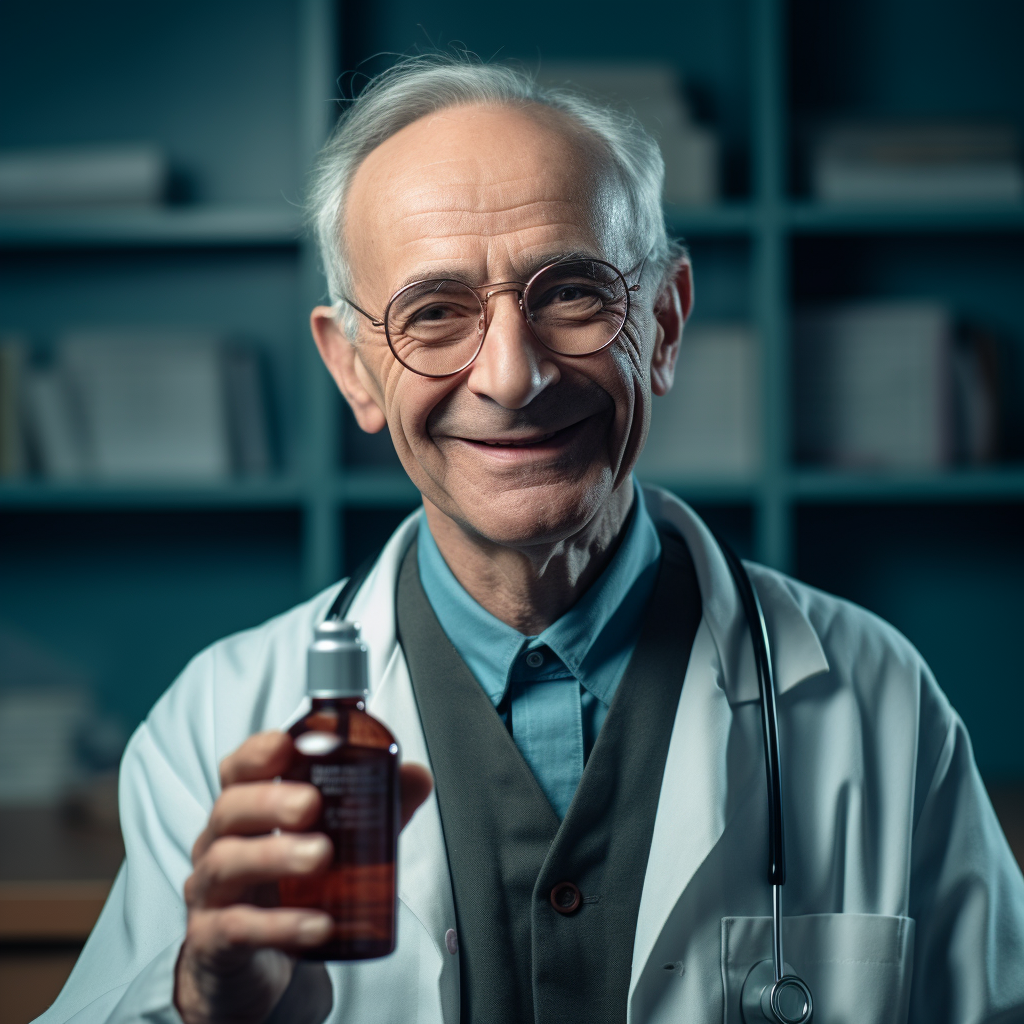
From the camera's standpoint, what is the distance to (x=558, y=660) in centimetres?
109

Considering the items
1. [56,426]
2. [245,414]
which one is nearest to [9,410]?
[56,426]

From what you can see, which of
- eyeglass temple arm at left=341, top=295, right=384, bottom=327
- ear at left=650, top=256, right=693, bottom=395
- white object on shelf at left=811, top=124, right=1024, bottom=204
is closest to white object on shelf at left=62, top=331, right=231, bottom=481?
eyeglass temple arm at left=341, top=295, right=384, bottom=327

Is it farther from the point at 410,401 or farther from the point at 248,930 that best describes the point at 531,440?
the point at 248,930

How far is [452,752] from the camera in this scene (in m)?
1.04

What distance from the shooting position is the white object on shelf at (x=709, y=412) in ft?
6.91

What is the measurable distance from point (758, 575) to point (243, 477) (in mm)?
1252

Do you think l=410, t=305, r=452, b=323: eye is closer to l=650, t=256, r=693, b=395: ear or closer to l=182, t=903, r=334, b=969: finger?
l=650, t=256, r=693, b=395: ear

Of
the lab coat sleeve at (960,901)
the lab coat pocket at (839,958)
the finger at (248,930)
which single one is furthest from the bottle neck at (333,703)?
the lab coat sleeve at (960,901)

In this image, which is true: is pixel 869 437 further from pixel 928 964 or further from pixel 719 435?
pixel 928 964

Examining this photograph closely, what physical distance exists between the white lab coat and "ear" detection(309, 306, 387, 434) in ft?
0.58

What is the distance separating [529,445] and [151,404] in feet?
4.29

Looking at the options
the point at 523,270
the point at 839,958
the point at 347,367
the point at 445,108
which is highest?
the point at 445,108

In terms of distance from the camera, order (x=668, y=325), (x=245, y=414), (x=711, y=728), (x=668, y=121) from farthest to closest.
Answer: (x=245, y=414) < (x=668, y=121) < (x=668, y=325) < (x=711, y=728)

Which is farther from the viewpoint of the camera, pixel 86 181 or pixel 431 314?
pixel 86 181
